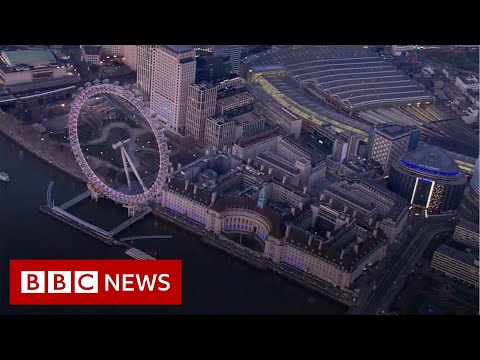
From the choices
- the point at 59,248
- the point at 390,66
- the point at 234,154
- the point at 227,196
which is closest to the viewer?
the point at 59,248

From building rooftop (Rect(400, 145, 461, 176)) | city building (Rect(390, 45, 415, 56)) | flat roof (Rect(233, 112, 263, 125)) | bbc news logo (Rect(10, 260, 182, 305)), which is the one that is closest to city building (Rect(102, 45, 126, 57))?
flat roof (Rect(233, 112, 263, 125))

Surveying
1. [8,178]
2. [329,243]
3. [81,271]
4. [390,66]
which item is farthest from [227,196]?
[390,66]

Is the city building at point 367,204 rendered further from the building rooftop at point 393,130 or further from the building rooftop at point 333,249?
the building rooftop at point 393,130

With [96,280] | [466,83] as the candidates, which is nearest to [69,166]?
[96,280]

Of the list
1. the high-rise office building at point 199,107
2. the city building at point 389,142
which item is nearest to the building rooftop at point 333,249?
the city building at point 389,142

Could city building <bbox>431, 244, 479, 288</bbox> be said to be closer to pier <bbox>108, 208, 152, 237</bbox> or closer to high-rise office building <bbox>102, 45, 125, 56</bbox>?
pier <bbox>108, 208, 152, 237</bbox>

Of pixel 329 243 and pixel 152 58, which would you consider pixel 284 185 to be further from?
pixel 152 58

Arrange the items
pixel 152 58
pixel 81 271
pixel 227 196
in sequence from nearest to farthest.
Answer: pixel 81 271 < pixel 227 196 < pixel 152 58
